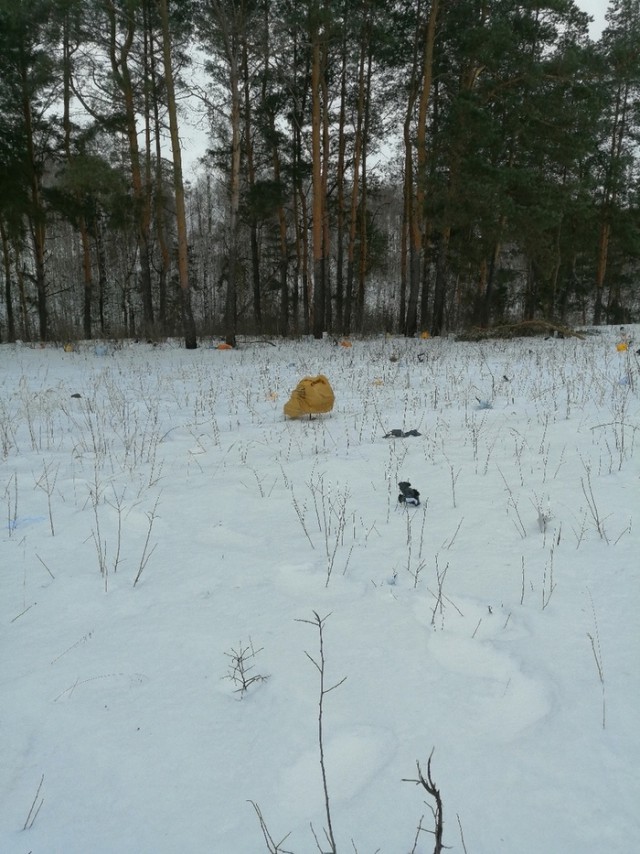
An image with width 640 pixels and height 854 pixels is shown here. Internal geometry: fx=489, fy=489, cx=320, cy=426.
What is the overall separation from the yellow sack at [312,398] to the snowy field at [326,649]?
1.23m

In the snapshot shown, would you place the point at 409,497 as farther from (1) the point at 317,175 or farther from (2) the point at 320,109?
(2) the point at 320,109

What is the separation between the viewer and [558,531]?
2.36 metres

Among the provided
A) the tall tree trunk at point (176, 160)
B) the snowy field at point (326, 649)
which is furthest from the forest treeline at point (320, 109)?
the snowy field at point (326, 649)

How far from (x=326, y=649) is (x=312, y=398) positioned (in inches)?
140

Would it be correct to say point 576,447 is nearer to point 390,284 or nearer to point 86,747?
point 86,747

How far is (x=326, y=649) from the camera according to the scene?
1.66 m

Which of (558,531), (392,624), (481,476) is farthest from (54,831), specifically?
(481,476)

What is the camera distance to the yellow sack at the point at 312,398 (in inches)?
199

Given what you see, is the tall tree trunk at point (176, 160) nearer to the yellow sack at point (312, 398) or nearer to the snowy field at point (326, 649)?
the yellow sack at point (312, 398)

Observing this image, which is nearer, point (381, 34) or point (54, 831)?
point (54, 831)

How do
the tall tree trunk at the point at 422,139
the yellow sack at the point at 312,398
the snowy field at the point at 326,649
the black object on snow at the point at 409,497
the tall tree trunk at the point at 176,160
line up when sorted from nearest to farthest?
the snowy field at the point at 326,649 → the black object on snow at the point at 409,497 → the yellow sack at the point at 312,398 → the tall tree trunk at the point at 176,160 → the tall tree trunk at the point at 422,139

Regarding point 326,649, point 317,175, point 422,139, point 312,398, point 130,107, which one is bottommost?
point 326,649

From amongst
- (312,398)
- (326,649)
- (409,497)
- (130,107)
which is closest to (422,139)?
(130,107)

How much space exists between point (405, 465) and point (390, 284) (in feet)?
130
